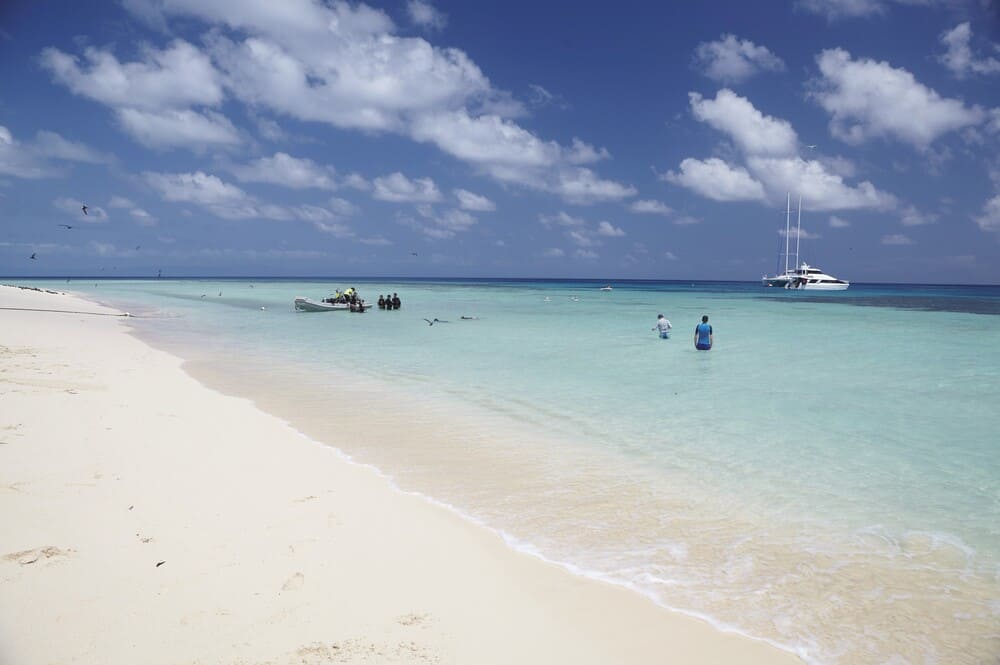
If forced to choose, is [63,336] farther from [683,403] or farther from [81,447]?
[683,403]

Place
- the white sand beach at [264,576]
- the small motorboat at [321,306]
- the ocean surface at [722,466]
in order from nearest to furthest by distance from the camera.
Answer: the white sand beach at [264,576]
the ocean surface at [722,466]
the small motorboat at [321,306]

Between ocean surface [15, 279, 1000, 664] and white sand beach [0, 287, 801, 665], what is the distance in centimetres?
54

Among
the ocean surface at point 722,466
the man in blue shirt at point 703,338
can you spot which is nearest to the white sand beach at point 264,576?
the ocean surface at point 722,466

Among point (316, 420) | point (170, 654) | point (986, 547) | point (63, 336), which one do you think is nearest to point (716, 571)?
point (986, 547)

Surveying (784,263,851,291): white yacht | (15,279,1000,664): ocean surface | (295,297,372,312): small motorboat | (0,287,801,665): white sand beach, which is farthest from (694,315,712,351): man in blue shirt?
(784,263,851,291): white yacht

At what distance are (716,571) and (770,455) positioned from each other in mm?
4240

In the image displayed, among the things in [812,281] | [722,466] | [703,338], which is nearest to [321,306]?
[703,338]

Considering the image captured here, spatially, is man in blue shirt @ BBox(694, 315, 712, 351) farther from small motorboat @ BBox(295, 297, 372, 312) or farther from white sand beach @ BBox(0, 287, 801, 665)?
small motorboat @ BBox(295, 297, 372, 312)

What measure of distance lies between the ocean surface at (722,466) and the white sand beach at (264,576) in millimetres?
537

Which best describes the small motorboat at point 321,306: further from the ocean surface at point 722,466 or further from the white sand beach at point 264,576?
the white sand beach at point 264,576

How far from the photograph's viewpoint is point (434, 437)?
8.94 meters

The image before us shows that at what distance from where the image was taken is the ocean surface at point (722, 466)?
4.52m

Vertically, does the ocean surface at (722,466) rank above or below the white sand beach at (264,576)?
below

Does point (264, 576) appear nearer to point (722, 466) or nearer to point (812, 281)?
point (722, 466)
